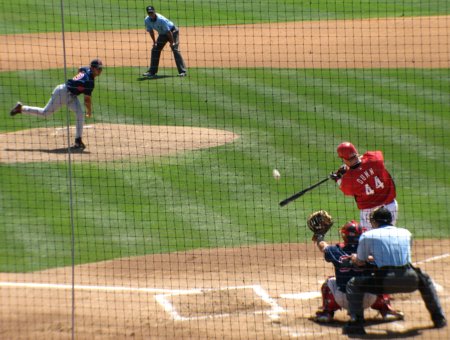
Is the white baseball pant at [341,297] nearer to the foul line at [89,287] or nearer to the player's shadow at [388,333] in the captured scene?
the player's shadow at [388,333]

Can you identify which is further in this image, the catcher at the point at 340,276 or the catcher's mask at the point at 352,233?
the catcher's mask at the point at 352,233

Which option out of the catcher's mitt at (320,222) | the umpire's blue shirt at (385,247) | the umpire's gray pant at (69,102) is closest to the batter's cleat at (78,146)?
the umpire's gray pant at (69,102)

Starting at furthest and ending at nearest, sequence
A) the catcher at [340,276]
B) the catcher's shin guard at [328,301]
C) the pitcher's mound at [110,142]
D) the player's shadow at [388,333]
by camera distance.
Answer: the pitcher's mound at [110,142], the catcher's shin guard at [328,301], the catcher at [340,276], the player's shadow at [388,333]

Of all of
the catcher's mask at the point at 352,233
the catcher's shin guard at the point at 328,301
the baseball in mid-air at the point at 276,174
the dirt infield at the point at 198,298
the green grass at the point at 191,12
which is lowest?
the dirt infield at the point at 198,298

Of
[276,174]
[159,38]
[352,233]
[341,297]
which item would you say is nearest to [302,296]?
[341,297]

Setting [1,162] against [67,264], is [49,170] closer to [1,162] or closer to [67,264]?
[1,162]

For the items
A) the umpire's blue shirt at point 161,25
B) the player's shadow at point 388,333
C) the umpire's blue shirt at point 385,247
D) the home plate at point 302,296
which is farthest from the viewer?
the umpire's blue shirt at point 161,25

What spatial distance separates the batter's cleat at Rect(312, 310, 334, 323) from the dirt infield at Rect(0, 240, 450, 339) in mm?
66

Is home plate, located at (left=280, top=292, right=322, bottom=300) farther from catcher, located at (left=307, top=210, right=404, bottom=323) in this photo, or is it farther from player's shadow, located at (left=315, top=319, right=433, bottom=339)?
player's shadow, located at (left=315, top=319, right=433, bottom=339)

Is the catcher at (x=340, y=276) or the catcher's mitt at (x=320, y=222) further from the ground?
the catcher's mitt at (x=320, y=222)

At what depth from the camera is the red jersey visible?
34.6ft

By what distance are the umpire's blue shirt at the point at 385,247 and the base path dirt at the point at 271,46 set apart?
39.6 feet

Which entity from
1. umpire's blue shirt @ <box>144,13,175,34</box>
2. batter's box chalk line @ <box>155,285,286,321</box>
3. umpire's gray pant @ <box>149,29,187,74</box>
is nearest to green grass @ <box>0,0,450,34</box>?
umpire's blue shirt @ <box>144,13,175,34</box>

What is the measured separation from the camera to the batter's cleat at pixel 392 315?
30.5 ft
